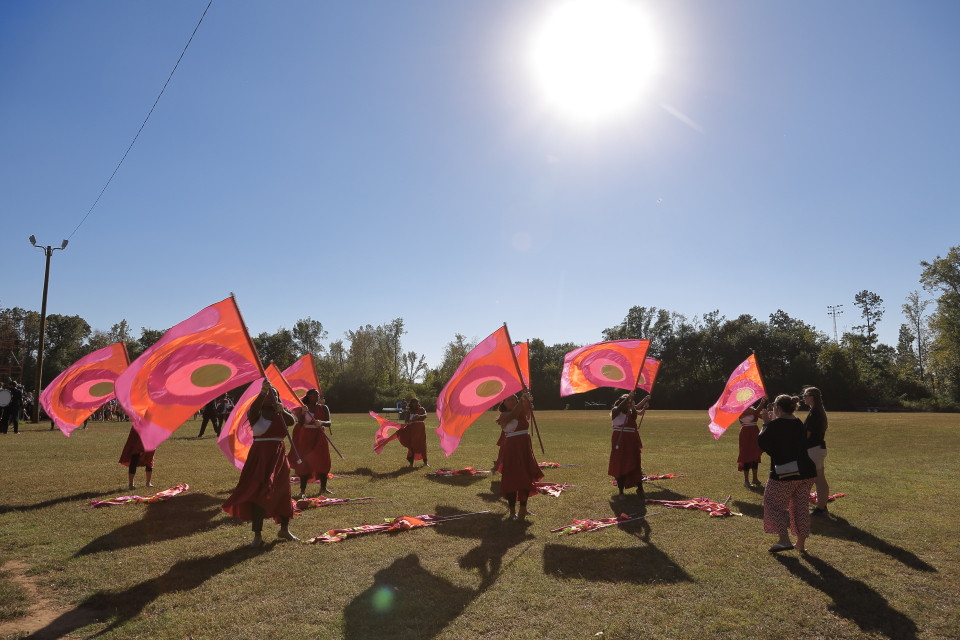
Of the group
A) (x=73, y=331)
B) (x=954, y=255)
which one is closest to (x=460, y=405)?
(x=954, y=255)

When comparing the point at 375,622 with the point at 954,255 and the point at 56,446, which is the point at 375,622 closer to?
the point at 56,446

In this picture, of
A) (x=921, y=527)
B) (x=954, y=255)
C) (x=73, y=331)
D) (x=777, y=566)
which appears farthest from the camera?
(x=73, y=331)

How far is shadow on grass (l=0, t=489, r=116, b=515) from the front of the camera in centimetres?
1058

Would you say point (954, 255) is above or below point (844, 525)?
above

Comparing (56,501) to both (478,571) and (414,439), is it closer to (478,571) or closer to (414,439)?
(414,439)

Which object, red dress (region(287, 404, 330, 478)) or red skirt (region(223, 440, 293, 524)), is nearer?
red skirt (region(223, 440, 293, 524))

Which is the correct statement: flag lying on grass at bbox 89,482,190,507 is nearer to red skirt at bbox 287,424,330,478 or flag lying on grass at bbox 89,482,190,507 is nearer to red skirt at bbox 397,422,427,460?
red skirt at bbox 287,424,330,478

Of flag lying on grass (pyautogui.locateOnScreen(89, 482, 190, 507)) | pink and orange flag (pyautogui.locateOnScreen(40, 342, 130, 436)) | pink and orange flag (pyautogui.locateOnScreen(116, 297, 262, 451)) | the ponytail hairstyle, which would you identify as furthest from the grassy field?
the ponytail hairstyle

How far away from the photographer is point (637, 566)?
7445 mm

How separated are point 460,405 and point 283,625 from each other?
20.1ft

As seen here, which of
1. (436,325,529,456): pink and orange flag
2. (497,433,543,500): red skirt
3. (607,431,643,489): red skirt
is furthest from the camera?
(607,431,643,489): red skirt

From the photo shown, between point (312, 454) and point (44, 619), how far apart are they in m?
7.02

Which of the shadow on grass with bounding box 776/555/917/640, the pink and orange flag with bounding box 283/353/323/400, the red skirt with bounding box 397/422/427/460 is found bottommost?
the shadow on grass with bounding box 776/555/917/640

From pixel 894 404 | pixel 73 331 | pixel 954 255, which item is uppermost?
pixel 954 255
